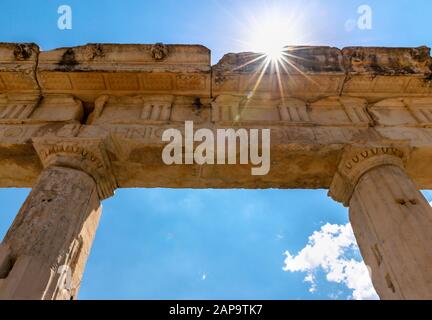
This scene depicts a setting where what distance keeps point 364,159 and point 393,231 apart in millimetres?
1365

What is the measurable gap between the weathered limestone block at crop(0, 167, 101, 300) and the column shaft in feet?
12.4

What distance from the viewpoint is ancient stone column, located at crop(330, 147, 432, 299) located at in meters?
4.36

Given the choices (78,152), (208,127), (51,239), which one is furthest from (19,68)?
(51,239)

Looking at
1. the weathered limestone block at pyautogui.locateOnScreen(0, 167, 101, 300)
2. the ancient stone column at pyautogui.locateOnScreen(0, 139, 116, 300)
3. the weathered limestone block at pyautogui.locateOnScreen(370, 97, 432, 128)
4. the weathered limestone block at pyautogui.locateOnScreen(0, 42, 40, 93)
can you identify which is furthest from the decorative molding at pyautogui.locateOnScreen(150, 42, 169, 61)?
the weathered limestone block at pyautogui.locateOnScreen(370, 97, 432, 128)

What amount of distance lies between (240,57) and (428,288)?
4916 millimetres

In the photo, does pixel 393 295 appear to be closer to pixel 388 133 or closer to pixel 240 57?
pixel 388 133

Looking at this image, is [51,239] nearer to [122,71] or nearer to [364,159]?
[122,71]

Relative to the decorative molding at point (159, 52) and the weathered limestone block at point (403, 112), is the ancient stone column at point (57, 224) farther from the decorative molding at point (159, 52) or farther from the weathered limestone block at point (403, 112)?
the weathered limestone block at point (403, 112)

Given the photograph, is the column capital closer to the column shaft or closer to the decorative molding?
the column shaft

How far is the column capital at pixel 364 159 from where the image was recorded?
580 cm

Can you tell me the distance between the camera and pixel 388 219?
16.3 feet
